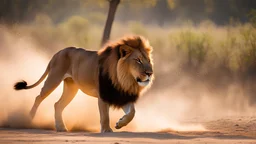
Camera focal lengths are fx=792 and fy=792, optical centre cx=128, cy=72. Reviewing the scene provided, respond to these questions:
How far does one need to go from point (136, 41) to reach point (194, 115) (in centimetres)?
460

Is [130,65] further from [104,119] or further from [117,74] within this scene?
[104,119]

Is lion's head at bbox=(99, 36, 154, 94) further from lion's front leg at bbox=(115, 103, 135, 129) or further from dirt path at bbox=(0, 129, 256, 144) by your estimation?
dirt path at bbox=(0, 129, 256, 144)

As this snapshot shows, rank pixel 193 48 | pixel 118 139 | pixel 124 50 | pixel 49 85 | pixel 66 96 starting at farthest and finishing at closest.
→ 1. pixel 193 48
2. pixel 66 96
3. pixel 49 85
4. pixel 124 50
5. pixel 118 139

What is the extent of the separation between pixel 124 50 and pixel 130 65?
230 millimetres

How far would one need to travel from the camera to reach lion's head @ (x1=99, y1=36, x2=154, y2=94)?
9.69 m

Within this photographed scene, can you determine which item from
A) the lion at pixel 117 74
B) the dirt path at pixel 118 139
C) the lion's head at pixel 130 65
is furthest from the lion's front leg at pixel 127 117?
the dirt path at pixel 118 139

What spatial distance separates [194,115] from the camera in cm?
1430

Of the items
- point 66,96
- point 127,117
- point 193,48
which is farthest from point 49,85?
point 193,48

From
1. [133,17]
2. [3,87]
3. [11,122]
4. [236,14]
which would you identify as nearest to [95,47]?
[3,87]

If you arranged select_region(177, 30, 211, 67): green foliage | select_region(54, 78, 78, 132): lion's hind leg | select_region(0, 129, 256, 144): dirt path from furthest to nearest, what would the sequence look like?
1. select_region(177, 30, 211, 67): green foliage
2. select_region(54, 78, 78, 132): lion's hind leg
3. select_region(0, 129, 256, 144): dirt path

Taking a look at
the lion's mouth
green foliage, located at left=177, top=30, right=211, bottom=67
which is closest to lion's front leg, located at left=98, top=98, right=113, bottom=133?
the lion's mouth

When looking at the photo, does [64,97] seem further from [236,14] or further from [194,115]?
[236,14]

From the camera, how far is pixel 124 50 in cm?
991

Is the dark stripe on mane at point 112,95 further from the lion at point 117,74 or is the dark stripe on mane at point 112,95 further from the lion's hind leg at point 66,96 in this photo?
the lion's hind leg at point 66,96
